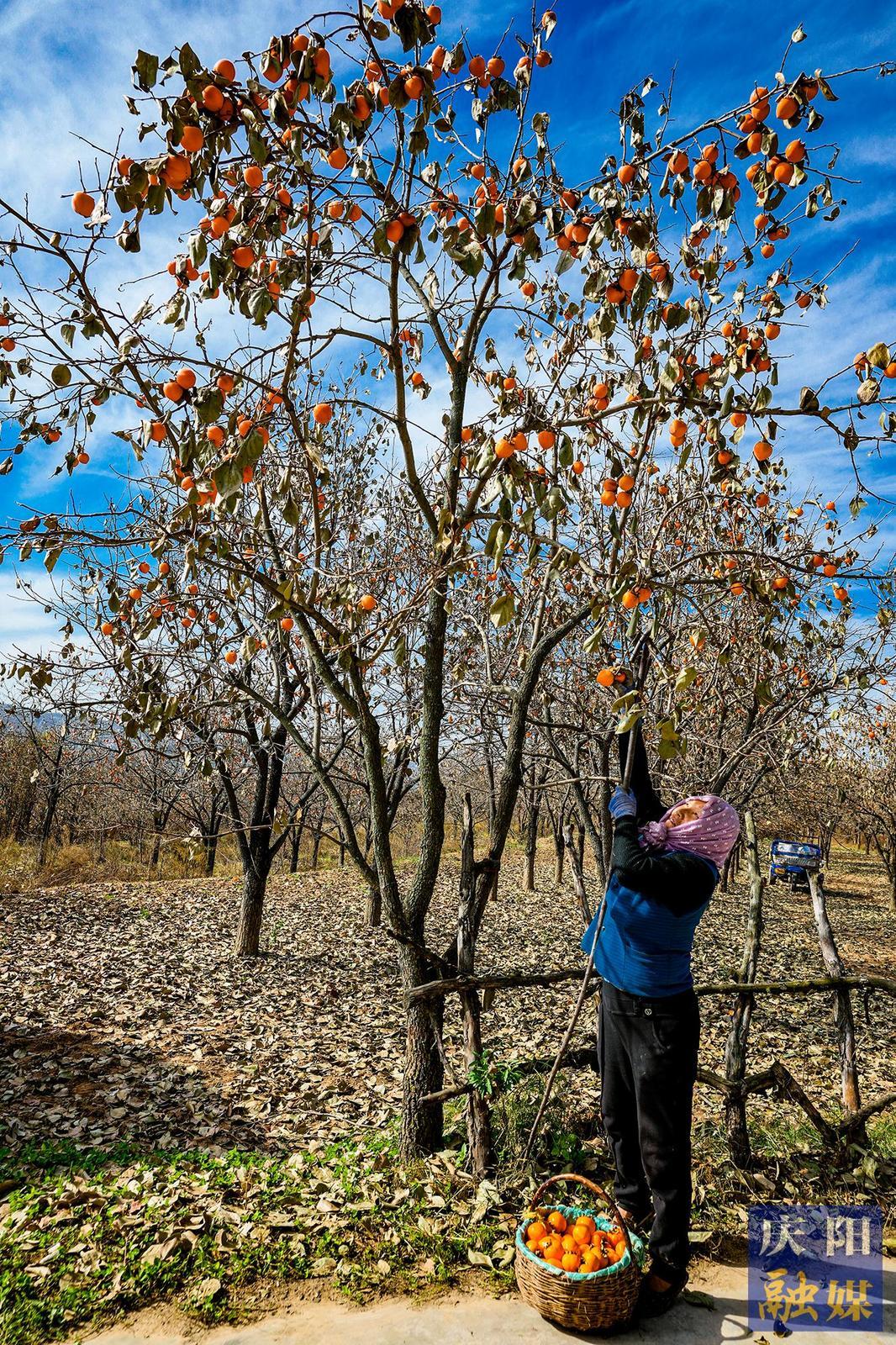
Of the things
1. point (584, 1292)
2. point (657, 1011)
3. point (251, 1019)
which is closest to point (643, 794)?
point (657, 1011)

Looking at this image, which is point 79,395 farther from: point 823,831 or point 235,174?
point 823,831

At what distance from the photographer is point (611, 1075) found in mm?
3227

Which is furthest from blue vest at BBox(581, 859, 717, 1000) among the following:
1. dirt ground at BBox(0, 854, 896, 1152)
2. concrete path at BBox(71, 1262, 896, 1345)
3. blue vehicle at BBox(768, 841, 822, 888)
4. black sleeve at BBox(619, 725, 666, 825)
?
blue vehicle at BBox(768, 841, 822, 888)

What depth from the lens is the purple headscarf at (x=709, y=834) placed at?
3.01 metres

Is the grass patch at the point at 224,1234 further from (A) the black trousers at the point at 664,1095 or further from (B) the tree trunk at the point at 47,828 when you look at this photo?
(B) the tree trunk at the point at 47,828

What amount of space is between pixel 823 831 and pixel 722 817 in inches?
1008

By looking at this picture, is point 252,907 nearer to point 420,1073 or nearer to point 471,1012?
point 420,1073

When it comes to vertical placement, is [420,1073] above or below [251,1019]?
above

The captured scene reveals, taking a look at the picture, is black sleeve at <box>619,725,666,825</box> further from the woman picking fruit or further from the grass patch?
the grass patch

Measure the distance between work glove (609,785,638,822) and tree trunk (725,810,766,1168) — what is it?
6.34 feet

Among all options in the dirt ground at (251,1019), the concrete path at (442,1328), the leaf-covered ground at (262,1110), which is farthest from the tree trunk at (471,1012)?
the dirt ground at (251,1019)

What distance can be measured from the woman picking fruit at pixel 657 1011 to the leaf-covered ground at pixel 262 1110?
0.74m

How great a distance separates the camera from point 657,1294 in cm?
300

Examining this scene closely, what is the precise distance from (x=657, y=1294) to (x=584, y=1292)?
46cm
